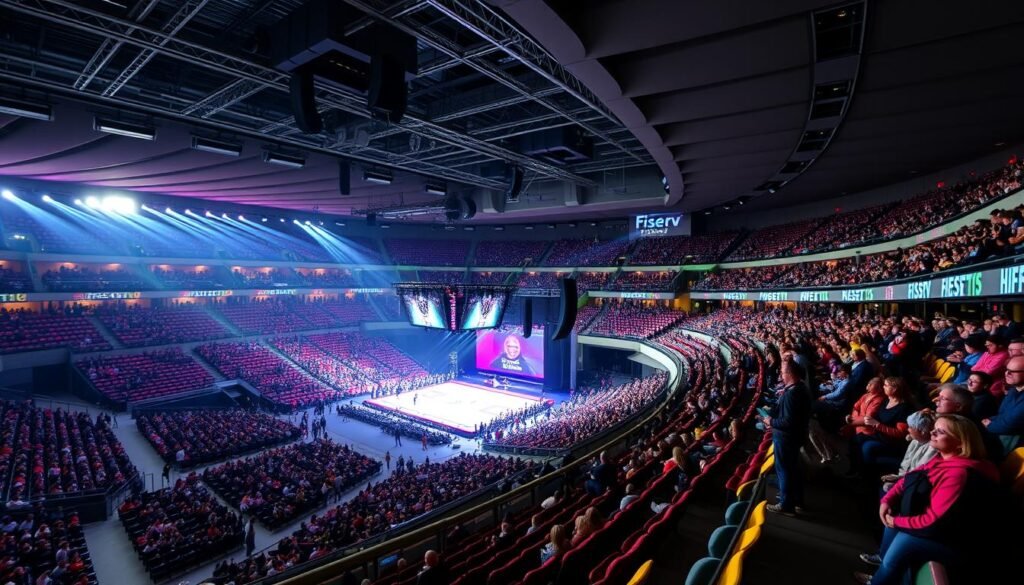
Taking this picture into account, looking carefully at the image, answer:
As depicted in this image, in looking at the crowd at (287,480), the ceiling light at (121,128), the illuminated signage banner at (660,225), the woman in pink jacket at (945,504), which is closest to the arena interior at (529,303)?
the woman in pink jacket at (945,504)

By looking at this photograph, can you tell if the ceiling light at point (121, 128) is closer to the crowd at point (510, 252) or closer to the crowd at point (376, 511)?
the crowd at point (376, 511)

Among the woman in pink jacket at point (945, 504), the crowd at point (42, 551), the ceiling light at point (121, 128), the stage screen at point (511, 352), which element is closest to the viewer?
the woman in pink jacket at point (945, 504)

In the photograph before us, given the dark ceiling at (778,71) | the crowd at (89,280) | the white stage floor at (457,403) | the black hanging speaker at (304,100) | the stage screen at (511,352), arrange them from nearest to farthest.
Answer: the dark ceiling at (778,71) < the black hanging speaker at (304,100) < the white stage floor at (457,403) < the crowd at (89,280) < the stage screen at (511,352)

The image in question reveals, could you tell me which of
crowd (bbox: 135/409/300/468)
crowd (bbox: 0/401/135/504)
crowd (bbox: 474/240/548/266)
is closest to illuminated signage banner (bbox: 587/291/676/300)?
crowd (bbox: 474/240/548/266)

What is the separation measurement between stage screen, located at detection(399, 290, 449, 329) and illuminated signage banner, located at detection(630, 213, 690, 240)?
1874 centimetres

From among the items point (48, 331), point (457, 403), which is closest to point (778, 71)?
point (457, 403)

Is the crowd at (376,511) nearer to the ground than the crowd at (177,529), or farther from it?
farther from it

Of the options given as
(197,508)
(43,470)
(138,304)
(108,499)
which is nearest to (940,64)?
(197,508)

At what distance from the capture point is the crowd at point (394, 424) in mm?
23609

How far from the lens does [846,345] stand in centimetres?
1027

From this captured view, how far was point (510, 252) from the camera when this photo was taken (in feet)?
153

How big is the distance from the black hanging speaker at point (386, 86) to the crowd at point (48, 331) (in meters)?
26.7

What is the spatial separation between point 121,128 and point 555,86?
12.6m

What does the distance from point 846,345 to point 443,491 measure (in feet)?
35.0
